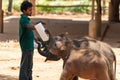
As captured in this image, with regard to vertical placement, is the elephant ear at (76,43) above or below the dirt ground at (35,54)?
above

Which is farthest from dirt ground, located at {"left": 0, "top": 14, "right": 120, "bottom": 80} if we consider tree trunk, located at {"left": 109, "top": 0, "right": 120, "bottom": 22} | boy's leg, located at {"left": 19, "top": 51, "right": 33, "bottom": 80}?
tree trunk, located at {"left": 109, "top": 0, "right": 120, "bottom": 22}

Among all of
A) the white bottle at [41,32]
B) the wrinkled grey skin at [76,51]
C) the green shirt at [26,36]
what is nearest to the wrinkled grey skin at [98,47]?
the wrinkled grey skin at [76,51]

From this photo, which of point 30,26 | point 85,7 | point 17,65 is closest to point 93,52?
point 30,26

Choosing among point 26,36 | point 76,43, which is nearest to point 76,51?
point 76,43

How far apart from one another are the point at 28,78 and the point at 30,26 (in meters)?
0.95

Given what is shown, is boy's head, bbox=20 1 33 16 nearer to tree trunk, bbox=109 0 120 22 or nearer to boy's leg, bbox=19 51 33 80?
boy's leg, bbox=19 51 33 80

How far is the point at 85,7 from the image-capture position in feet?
97.8

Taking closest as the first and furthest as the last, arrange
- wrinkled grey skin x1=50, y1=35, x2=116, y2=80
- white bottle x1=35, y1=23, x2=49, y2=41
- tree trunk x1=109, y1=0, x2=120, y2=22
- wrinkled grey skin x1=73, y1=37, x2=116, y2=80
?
wrinkled grey skin x1=50, y1=35, x2=116, y2=80 → wrinkled grey skin x1=73, y1=37, x2=116, y2=80 → white bottle x1=35, y1=23, x2=49, y2=41 → tree trunk x1=109, y1=0, x2=120, y2=22

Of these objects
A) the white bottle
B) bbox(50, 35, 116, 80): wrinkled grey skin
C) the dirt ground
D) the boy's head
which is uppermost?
the boy's head

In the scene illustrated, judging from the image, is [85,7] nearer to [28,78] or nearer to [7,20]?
[7,20]

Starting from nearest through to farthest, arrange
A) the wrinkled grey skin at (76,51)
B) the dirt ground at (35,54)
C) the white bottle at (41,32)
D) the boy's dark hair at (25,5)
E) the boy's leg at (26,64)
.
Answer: the wrinkled grey skin at (76,51) < the white bottle at (41,32) < the boy's dark hair at (25,5) < the boy's leg at (26,64) < the dirt ground at (35,54)

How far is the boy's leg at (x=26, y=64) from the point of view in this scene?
21.9 ft

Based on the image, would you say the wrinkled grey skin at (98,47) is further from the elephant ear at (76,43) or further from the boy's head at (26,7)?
the boy's head at (26,7)

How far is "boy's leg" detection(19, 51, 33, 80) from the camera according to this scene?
6680 mm
